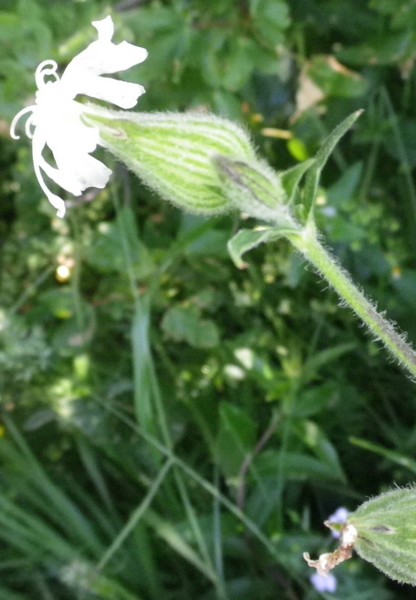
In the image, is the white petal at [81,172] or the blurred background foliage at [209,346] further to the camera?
the blurred background foliage at [209,346]

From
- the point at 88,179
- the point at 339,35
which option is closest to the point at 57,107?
the point at 88,179

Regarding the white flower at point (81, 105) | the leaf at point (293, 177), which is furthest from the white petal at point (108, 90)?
the leaf at point (293, 177)

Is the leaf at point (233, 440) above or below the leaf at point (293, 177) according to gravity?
below

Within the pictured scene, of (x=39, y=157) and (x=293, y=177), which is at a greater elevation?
(x=39, y=157)

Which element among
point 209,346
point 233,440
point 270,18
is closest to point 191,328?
point 209,346

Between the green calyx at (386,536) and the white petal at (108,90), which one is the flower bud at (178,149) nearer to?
the white petal at (108,90)

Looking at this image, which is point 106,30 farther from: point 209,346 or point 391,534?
point 209,346

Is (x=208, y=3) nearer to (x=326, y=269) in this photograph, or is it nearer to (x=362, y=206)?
(x=362, y=206)
